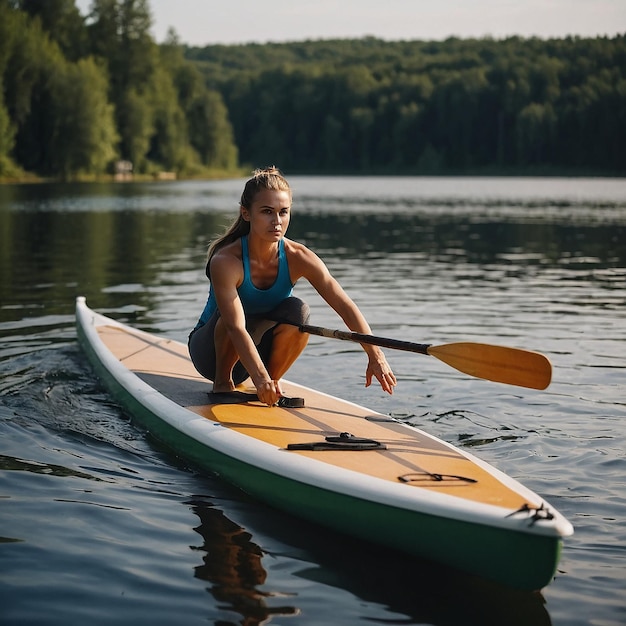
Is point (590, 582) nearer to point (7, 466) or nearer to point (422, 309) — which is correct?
point (7, 466)

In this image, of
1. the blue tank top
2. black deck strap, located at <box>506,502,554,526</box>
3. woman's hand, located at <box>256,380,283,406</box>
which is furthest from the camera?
the blue tank top

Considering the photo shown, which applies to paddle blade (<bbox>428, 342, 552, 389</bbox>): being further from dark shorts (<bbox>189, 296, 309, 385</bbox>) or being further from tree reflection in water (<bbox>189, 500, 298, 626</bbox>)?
tree reflection in water (<bbox>189, 500, 298, 626</bbox>)

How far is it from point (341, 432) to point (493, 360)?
3.06 ft

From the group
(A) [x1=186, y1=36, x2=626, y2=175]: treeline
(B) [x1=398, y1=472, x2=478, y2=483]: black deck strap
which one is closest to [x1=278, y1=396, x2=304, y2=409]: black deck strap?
(B) [x1=398, y1=472, x2=478, y2=483]: black deck strap

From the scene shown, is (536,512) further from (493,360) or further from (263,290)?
(263,290)

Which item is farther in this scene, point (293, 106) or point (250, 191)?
point (293, 106)

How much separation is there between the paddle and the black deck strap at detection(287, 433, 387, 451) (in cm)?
55

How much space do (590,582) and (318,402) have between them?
7.48ft

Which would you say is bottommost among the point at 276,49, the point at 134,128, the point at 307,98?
the point at 134,128

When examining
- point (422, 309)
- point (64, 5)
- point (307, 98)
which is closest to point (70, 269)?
point (422, 309)

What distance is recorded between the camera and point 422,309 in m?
11.7

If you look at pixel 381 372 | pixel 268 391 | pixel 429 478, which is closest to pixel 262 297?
pixel 268 391

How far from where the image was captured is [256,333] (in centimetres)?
574

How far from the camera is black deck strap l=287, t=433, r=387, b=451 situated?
4754 mm
